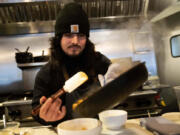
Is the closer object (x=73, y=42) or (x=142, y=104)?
(x=73, y=42)

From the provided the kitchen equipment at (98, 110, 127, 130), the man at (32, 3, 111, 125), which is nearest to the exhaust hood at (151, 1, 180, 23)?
the man at (32, 3, 111, 125)

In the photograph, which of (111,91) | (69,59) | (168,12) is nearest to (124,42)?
(168,12)

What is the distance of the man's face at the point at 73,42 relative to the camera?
1281mm

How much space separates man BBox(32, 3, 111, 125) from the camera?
4.20ft

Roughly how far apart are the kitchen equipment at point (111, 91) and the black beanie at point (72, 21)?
0.80 meters

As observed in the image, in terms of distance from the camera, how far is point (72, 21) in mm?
1276

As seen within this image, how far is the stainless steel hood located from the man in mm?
1018

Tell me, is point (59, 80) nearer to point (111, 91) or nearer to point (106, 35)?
point (111, 91)

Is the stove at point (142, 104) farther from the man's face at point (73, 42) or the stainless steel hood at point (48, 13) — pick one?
the stainless steel hood at point (48, 13)

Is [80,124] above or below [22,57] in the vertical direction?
below

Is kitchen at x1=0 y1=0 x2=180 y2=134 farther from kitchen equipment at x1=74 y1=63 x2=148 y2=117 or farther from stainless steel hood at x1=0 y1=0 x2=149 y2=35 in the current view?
kitchen equipment at x1=74 y1=63 x2=148 y2=117

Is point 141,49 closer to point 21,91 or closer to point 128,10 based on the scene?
point 128,10

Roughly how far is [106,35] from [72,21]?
143 cm

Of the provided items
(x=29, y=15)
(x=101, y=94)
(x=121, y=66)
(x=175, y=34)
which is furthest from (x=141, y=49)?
(x=101, y=94)
